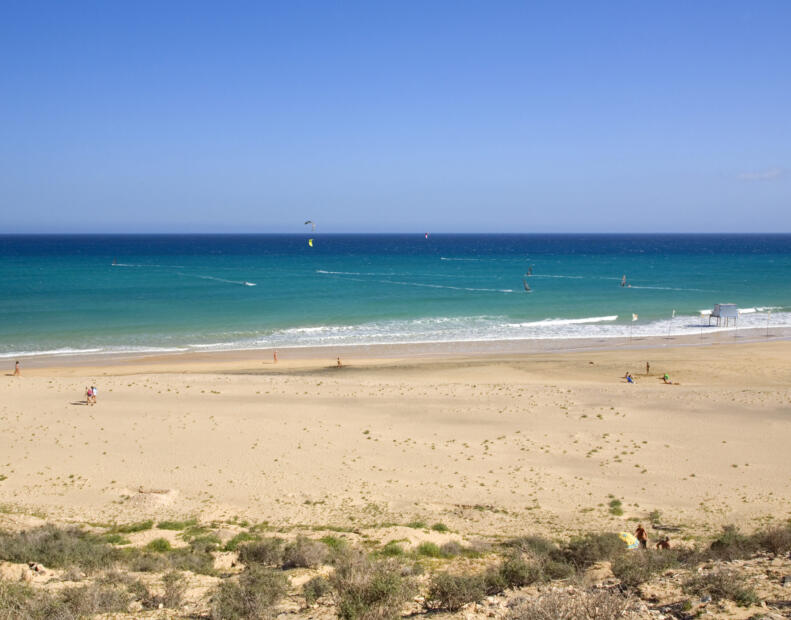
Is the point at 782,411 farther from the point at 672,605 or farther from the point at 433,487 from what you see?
the point at 672,605

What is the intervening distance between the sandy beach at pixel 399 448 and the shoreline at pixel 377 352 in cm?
349

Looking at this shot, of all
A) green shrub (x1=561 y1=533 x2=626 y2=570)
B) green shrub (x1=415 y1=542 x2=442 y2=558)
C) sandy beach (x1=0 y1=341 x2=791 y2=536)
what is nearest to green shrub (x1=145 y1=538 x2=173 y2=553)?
sandy beach (x1=0 y1=341 x2=791 y2=536)

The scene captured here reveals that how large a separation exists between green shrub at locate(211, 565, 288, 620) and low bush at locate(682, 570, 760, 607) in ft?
17.3

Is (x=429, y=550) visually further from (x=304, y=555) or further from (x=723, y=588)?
(x=723, y=588)

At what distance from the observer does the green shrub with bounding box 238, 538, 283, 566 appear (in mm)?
10078

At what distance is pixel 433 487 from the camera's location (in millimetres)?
15000

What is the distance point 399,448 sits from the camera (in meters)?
17.8

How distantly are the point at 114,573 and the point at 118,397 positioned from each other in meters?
15.3

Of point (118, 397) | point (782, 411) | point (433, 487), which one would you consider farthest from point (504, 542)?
point (118, 397)

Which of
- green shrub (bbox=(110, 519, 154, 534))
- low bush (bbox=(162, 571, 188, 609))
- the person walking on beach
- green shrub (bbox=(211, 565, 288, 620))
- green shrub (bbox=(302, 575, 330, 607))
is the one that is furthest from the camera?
green shrub (bbox=(110, 519, 154, 534))

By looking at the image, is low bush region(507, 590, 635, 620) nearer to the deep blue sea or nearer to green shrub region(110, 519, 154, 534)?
green shrub region(110, 519, 154, 534)

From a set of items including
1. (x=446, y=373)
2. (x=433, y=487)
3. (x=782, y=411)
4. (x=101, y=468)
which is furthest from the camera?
(x=446, y=373)

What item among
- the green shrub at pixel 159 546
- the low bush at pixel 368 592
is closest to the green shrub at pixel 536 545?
the low bush at pixel 368 592

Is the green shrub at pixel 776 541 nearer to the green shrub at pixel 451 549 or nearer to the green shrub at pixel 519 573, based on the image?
the green shrub at pixel 519 573
